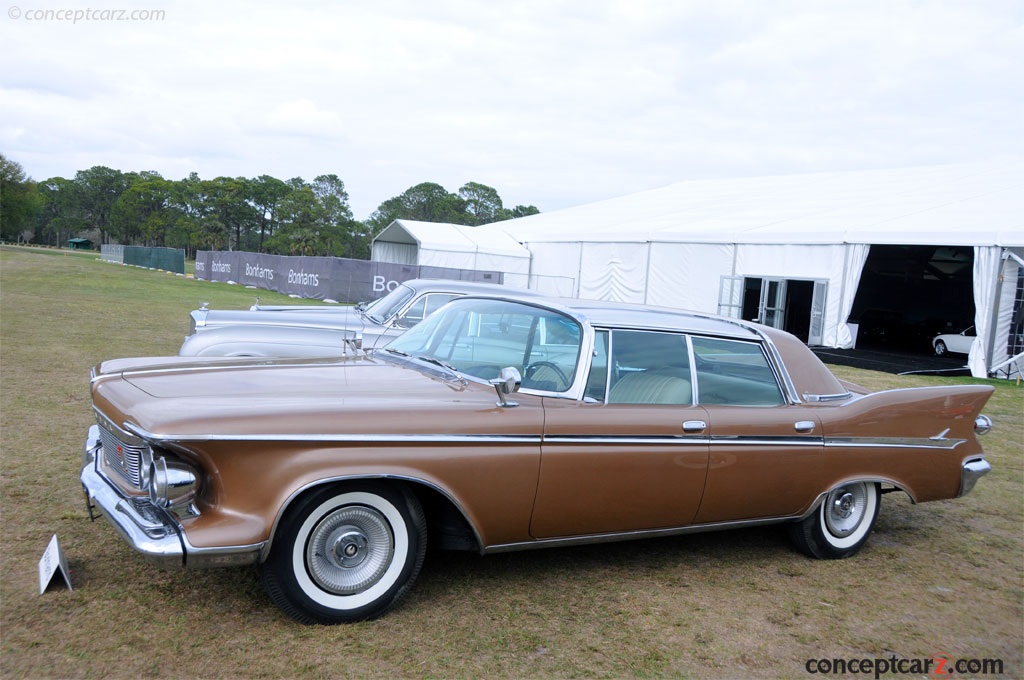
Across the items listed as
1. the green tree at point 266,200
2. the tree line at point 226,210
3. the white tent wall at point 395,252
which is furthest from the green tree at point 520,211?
the white tent wall at point 395,252

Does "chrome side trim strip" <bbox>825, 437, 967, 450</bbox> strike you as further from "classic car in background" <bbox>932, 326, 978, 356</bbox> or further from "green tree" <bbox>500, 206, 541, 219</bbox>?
"green tree" <bbox>500, 206, 541, 219</bbox>

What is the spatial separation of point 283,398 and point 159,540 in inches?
29.1

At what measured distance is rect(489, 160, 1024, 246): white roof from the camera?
17703mm

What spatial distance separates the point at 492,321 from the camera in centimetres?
426

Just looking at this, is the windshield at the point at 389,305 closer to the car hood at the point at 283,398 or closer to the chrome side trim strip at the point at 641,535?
the car hood at the point at 283,398

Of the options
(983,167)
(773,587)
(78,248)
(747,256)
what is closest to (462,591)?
(773,587)

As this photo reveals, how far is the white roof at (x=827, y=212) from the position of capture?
17703 mm

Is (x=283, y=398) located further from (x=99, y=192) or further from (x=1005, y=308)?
(x=99, y=192)

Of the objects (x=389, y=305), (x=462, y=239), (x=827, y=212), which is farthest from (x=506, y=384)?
(x=462, y=239)

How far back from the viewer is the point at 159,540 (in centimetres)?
296

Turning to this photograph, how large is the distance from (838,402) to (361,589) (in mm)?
2982

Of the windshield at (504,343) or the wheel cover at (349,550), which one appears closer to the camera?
the wheel cover at (349,550)

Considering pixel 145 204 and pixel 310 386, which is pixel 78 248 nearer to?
pixel 145 204

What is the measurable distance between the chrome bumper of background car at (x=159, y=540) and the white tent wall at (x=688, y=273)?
1961 cm
